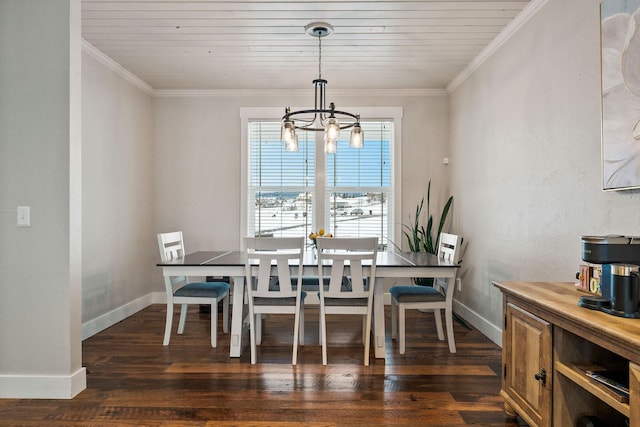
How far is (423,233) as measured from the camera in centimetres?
479

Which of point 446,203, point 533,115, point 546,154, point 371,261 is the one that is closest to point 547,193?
point 546,154

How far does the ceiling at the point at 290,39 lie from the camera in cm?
309

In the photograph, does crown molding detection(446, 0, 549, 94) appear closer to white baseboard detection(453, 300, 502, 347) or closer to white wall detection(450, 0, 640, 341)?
white wall detection(450, 0, 640, 341)

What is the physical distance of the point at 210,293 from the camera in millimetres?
3506

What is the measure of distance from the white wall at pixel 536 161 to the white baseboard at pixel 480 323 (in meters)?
0.02

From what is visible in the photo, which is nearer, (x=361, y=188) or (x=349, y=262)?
(x=349, y=262)

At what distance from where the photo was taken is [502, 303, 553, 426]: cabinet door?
187cm

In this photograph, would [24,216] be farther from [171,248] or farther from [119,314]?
[119,314]

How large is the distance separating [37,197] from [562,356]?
9.56 ft


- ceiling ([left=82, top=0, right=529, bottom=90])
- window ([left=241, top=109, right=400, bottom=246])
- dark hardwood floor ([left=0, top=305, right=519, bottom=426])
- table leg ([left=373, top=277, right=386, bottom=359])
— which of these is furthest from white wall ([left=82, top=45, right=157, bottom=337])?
table leg ([left=373, top=277, right=386, bottom=359])

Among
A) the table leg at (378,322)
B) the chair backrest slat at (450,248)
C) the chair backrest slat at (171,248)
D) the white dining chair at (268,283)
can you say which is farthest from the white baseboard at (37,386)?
the chair backrest slat at (450,248)

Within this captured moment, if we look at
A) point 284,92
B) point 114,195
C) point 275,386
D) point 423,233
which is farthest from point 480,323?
point 114,195

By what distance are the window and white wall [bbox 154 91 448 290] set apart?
20 centimetres

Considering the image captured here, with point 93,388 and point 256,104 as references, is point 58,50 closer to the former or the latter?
point 93,388
